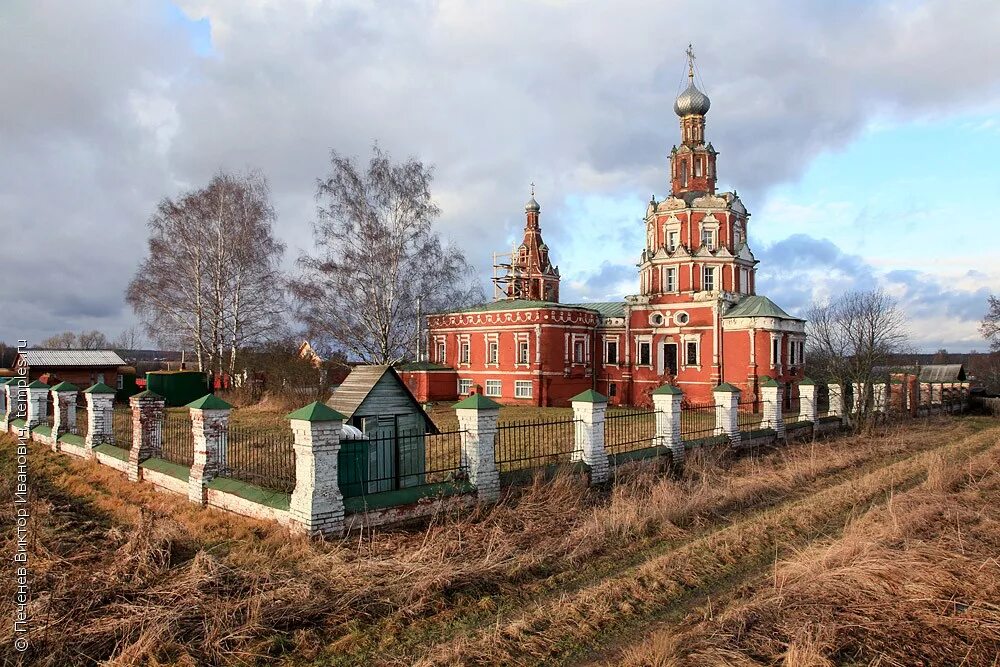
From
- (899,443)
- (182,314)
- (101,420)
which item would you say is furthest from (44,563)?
(182,314)

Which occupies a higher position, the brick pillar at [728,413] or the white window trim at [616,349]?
the white window trim at [616,349]

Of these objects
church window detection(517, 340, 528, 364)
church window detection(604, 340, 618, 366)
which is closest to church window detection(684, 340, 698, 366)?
church window detection(604, 340, 618, 366)

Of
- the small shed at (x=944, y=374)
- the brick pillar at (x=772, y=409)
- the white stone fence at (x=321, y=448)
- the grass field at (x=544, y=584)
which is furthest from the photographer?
the small shed at (x=944, y=374)

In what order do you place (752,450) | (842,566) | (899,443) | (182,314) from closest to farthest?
(842,566), (752,450), (899,443), (182,314)

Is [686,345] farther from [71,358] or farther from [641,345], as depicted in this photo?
[71,358]

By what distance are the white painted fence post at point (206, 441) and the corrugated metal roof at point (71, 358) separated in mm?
22483

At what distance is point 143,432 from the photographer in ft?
33.6

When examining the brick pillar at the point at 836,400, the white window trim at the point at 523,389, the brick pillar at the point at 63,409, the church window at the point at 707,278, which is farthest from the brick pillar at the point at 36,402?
the church window at the point at 707,278

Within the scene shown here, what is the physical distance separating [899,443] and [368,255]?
17.6 m

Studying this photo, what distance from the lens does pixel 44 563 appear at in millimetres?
5984

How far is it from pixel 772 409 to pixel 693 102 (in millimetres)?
21771

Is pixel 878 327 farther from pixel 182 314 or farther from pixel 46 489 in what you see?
pixel 182 314

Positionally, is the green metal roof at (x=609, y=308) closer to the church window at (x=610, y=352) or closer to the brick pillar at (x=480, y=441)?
the church window at (x=610, y=352)

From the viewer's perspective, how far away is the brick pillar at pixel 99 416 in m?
11.8
